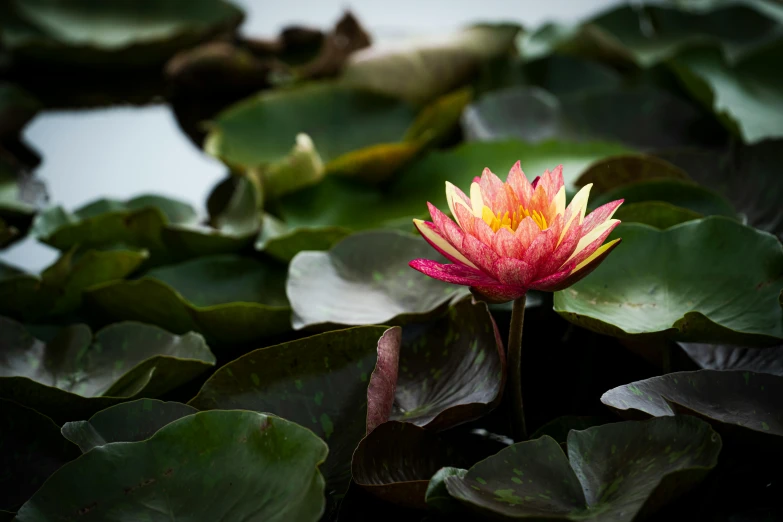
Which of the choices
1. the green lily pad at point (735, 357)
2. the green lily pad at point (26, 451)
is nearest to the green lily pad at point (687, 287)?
the green lily pad at point (735, 357)

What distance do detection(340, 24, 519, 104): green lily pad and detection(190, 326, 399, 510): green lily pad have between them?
822 mm

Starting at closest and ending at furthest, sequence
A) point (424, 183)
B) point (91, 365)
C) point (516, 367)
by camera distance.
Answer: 1. point (516, 367)
2. point (91, 365)
3. point (424, 183)

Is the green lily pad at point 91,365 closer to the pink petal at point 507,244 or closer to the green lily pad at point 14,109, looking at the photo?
the pink petal at point 507,244

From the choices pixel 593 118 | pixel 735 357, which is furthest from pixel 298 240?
pixel 593 118

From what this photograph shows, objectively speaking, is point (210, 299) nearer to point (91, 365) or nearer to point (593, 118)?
point (91, 365)

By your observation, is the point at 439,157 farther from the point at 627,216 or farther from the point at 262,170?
the point at 627,216

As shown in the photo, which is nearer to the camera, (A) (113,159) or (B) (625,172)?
(B) (625,172)

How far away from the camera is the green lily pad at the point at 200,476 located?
48cm

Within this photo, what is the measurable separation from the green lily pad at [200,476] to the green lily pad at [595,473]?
11cm

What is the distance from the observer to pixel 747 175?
2.96ft

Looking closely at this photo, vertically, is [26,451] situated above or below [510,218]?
below

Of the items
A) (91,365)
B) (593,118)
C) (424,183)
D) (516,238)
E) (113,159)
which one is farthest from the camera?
(113,159)

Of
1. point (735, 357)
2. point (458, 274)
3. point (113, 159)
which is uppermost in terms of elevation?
point (458, 274)

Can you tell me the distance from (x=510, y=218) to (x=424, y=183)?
556 mm
